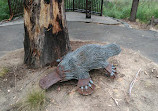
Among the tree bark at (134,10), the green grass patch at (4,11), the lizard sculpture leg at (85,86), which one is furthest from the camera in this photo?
the green grass patch at (4,11)

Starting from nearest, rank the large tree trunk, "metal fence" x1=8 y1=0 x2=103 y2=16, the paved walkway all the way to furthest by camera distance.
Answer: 1. the large tree trunk
2. the paved walkway
3. "metal fence" x1=8 y1=0 x2=103 y2=16

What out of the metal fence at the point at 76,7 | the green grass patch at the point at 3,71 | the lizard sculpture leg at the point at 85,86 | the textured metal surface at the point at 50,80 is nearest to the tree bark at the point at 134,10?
the metal fence at the point at 76,7

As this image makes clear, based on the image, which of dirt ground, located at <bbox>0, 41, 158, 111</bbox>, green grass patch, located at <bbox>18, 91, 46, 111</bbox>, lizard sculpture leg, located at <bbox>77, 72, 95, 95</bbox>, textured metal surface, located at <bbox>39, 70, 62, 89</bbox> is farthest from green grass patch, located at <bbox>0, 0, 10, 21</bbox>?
lizard sculpture leg, located at <bbox>77, 72, 95, 95</bbox>

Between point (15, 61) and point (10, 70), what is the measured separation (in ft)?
1.27

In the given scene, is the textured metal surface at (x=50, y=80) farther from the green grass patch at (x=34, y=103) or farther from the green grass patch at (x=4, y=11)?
the green grass patch at (x=4, y=11)

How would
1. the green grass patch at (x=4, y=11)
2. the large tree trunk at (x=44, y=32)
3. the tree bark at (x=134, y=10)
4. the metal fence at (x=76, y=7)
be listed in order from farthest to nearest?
the metal fence at (x=76, y=7)
the green grass patch at (x=4, y=11)
the tree bark at (x=134, y=10)
the large tree trunk at (x=44, y=32)

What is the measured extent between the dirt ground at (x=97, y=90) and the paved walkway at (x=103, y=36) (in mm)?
870

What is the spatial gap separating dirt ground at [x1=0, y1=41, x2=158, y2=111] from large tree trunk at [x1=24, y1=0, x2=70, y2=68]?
0.25 meters

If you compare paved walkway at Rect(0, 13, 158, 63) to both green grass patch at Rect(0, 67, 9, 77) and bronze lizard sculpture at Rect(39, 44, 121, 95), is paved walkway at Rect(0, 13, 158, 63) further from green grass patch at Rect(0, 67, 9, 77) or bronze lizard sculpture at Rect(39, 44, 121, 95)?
bronze lizard sculpture at Rect(39, 44, 121, 95)

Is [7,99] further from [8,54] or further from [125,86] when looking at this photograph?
Result: [125,86]

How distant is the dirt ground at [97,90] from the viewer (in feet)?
7.47

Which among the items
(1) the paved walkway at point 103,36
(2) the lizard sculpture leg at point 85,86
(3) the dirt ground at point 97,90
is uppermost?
(1) the paved walkway at point 103,36

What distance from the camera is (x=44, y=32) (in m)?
2.85

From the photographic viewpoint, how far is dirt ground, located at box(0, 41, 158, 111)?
228 cm
